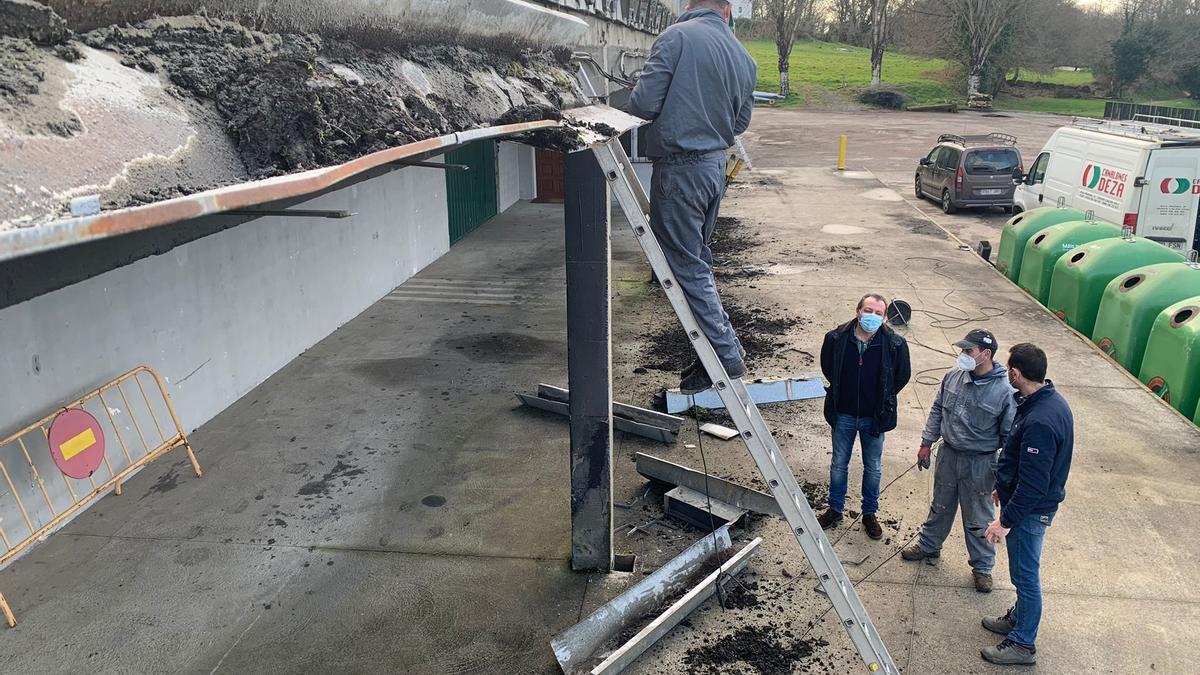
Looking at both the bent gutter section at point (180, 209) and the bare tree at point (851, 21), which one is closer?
the bent gutter section at point (180, 209)

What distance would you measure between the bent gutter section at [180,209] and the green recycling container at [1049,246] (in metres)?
11.6

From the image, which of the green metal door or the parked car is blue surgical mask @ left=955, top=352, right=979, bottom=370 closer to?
the green metal door

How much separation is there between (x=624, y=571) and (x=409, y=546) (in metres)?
1.62

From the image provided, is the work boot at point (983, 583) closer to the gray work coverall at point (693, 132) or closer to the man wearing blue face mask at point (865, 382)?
the man wearing blue face mask at point (865, 382)

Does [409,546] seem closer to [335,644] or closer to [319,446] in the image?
[335,644]

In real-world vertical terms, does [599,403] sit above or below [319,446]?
above

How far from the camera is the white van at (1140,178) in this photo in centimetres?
1192

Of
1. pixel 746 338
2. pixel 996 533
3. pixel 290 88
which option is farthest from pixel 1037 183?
pixel 290 88

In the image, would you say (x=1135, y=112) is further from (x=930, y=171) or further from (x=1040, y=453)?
(x=1040, y=453)

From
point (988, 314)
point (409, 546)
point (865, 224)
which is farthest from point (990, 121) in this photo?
point (409, 546)

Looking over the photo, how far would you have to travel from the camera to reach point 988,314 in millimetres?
11367

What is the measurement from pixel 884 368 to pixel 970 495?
100 cm

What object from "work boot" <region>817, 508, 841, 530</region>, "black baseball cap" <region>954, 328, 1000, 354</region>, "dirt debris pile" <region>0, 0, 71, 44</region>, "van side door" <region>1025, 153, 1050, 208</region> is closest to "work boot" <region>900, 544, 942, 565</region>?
"work boot" <region>817, 508, 841, 530</region>

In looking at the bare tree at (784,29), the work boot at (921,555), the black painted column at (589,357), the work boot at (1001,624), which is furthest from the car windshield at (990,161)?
the bare tree at (784,29)
